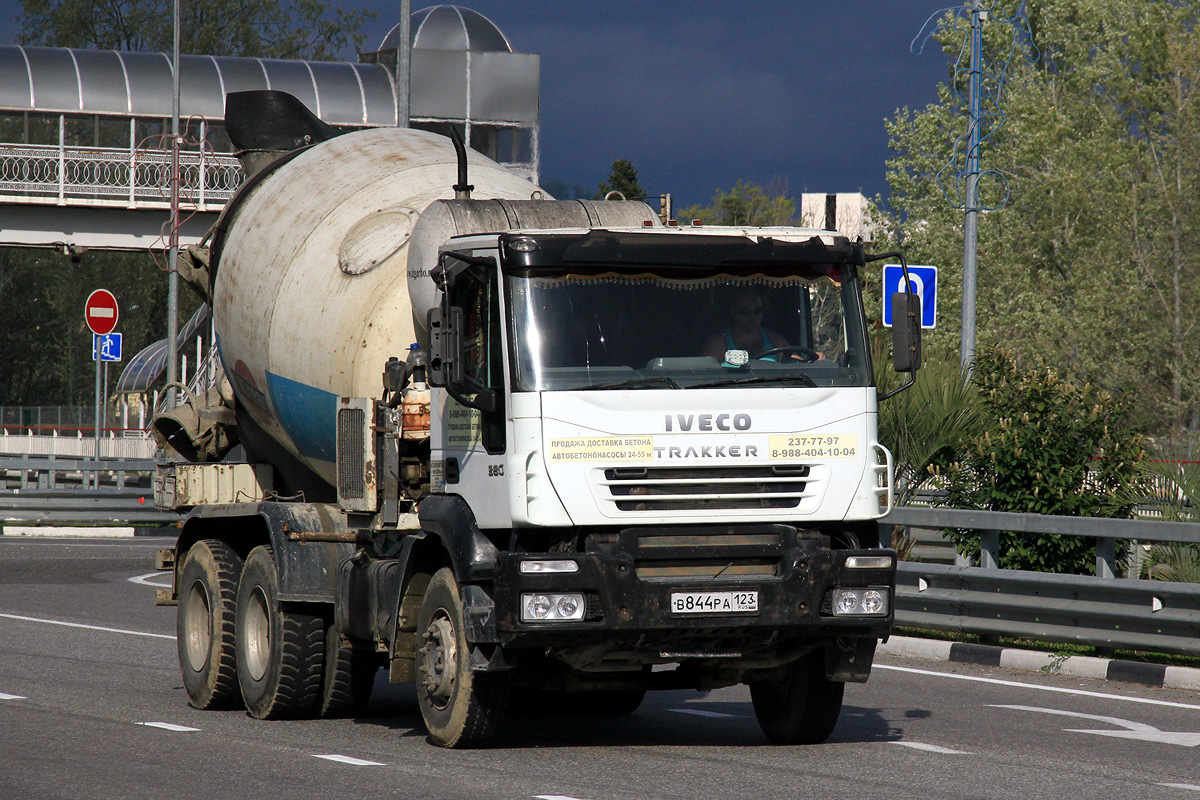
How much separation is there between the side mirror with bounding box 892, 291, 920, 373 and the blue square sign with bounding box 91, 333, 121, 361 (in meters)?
24.2

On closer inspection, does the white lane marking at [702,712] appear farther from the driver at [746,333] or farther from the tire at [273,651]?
the driver at [746,333]

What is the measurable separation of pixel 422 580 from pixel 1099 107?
39.3 m

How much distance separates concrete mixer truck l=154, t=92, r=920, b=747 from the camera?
813 centimetres

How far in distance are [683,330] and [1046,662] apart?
575cm

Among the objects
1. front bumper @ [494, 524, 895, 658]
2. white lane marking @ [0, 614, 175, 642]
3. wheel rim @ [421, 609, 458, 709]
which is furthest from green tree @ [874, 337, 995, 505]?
wheel rim @ [421, 609, 458, 709]

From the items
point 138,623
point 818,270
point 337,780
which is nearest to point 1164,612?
point 818,270

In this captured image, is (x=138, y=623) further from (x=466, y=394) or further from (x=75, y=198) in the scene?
(x=75, y=198)

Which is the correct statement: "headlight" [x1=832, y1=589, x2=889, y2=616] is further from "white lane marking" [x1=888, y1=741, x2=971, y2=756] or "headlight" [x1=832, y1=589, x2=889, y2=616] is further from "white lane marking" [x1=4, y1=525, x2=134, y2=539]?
"white lane marking" [x1=4, y1=525, x2=134, y2=539]

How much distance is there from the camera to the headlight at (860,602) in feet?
27.6

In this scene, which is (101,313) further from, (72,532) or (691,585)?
(691,585)

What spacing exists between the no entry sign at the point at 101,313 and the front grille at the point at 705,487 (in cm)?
2297

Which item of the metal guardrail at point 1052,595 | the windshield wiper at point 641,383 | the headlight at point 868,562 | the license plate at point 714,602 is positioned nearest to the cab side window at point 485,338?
the windshield wiper at point 641,383

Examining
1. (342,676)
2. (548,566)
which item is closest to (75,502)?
(342,676)

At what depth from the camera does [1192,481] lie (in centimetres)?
1342
